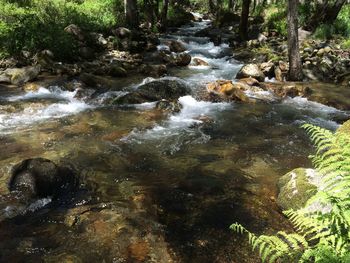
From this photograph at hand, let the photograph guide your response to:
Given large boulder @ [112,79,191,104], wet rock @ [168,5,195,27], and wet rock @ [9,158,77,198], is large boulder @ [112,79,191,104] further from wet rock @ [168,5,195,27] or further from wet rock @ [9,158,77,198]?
wet rock @ [168,5,195,27]

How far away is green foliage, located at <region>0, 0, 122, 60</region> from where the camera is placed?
1605 cm

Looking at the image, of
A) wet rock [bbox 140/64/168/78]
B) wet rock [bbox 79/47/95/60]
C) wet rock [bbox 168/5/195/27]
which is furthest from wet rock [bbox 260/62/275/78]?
wet rock [bbox 168/5/195/27]

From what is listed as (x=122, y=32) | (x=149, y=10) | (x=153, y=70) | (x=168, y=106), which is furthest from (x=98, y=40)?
(x=168, y=106)

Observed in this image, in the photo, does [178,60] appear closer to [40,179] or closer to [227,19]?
[40,179]

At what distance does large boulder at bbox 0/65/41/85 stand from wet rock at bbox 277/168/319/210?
35.4ft

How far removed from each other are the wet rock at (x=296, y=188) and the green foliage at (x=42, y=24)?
501 inches

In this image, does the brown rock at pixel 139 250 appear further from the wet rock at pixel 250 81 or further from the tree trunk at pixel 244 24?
the tree trunk at pixel 244 24

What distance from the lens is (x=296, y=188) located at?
22.1 feet

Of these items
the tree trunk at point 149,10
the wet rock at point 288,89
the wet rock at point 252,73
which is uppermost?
the tree trunk at point 149,10

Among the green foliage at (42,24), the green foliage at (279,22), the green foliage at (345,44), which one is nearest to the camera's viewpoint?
the green foliage at (42,24)

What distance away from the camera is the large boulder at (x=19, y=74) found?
14.2m

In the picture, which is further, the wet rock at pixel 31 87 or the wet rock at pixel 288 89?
the wet rock at pixel 288 89

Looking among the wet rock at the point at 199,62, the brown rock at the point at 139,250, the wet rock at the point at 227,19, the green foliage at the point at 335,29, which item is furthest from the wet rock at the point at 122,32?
the brown rock at the point at 139,250

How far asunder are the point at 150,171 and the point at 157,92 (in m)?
6.04
